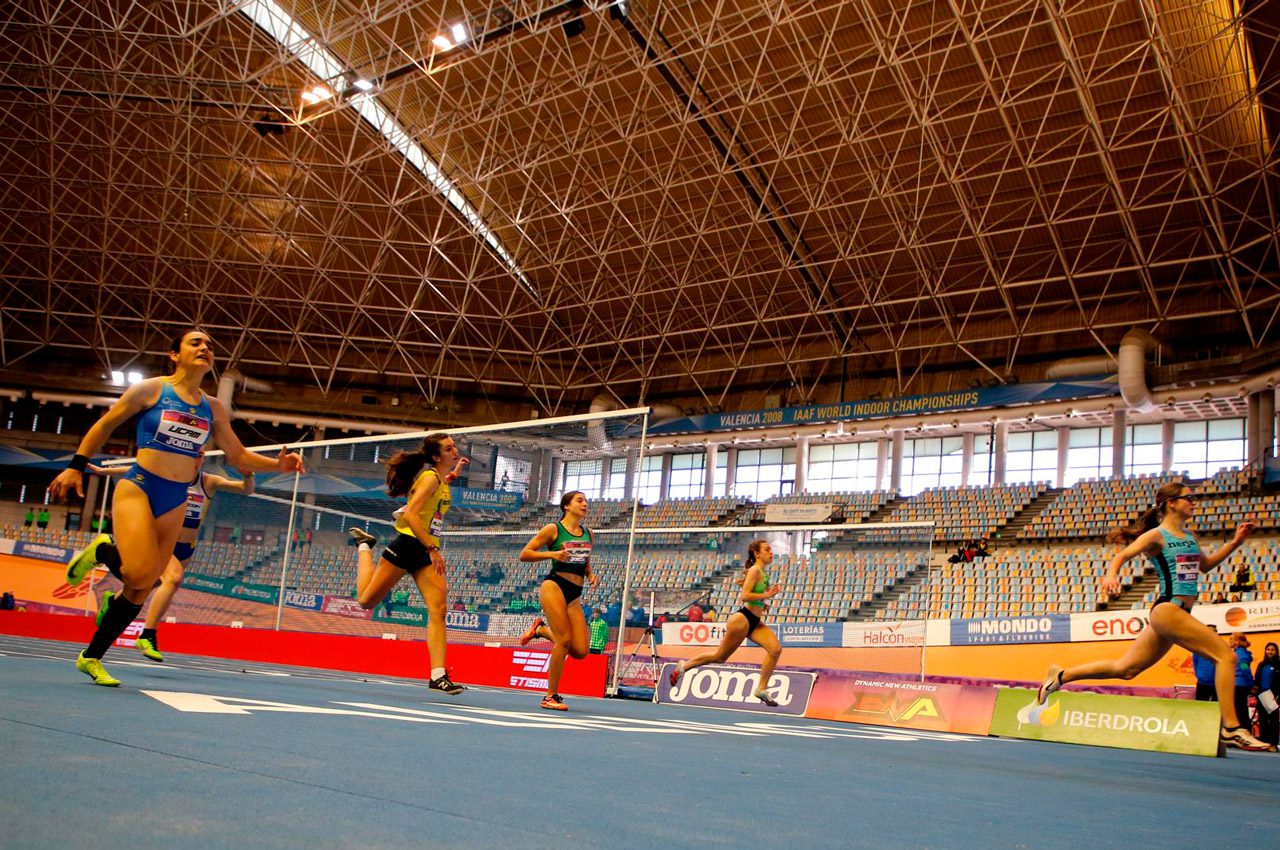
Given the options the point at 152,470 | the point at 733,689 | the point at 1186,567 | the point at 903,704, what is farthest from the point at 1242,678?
the point at 152,470

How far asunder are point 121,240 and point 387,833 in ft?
140

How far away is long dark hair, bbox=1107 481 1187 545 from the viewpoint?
24.1ft

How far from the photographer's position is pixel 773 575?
53.9 ft

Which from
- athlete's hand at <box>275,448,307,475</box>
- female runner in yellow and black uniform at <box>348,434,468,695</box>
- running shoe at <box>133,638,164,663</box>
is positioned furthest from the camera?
running shoe at <box>133,638,164,663</box>

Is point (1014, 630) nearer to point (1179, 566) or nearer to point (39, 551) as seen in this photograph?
point (1179, 566)

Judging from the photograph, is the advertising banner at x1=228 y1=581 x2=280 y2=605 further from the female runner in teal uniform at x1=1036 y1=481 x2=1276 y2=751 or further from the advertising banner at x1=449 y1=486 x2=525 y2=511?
the female runner in teal uniform at x1=1036 y1=481 x2=1276 y2=751

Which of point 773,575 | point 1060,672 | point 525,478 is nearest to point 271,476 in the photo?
point 525,478

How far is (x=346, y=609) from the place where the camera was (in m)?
14.1

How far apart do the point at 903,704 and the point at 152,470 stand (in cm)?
956

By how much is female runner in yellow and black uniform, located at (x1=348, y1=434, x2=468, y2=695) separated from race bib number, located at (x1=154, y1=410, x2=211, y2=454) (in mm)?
1877

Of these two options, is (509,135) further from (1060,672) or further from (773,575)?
(1060,672)

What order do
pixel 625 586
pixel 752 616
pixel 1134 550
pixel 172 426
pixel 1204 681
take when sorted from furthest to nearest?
pixel 625 586, pixel 1204 681, pixel 752 616, pixel 1134 550, pixel 172 426

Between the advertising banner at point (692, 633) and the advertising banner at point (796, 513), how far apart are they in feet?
60.2

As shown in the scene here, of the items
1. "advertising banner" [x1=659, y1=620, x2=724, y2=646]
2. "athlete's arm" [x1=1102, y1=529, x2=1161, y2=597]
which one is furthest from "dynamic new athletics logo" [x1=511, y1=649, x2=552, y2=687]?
"athlete's arm" [x1=1102, y1=529, x2=1161, y2=597]
